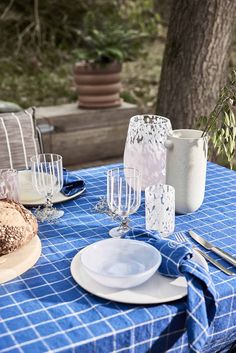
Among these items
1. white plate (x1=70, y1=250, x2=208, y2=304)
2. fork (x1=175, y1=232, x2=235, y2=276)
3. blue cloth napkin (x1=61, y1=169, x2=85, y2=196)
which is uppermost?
fork (x1=175, y1=232, x2=235, y2=276)

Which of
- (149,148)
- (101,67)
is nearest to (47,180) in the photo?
(149,148)

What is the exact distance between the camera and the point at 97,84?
3.83 meters

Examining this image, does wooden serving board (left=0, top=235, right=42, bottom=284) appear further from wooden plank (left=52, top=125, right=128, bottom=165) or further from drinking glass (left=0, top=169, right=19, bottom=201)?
wooden plank (left=52, top=125, right=128, bottom=165)

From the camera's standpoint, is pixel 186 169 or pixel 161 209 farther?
pixel 186 169

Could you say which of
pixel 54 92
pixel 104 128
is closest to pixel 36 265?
pixel 104 128

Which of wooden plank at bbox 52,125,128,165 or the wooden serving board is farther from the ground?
the wooden serving board

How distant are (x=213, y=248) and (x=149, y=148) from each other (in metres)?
0.40

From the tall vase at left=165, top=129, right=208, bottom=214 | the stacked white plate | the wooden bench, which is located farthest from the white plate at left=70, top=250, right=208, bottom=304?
the wooden bench

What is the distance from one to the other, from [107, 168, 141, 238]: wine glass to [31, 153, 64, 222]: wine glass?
0.17 metres

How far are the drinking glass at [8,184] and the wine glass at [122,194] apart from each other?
27 cm

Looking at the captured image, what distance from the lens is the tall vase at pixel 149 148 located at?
1.56 meters

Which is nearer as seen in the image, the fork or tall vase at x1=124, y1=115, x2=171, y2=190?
the fork

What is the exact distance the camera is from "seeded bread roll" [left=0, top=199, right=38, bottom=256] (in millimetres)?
1151

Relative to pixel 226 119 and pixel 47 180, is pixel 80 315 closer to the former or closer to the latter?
pixel 47 180
